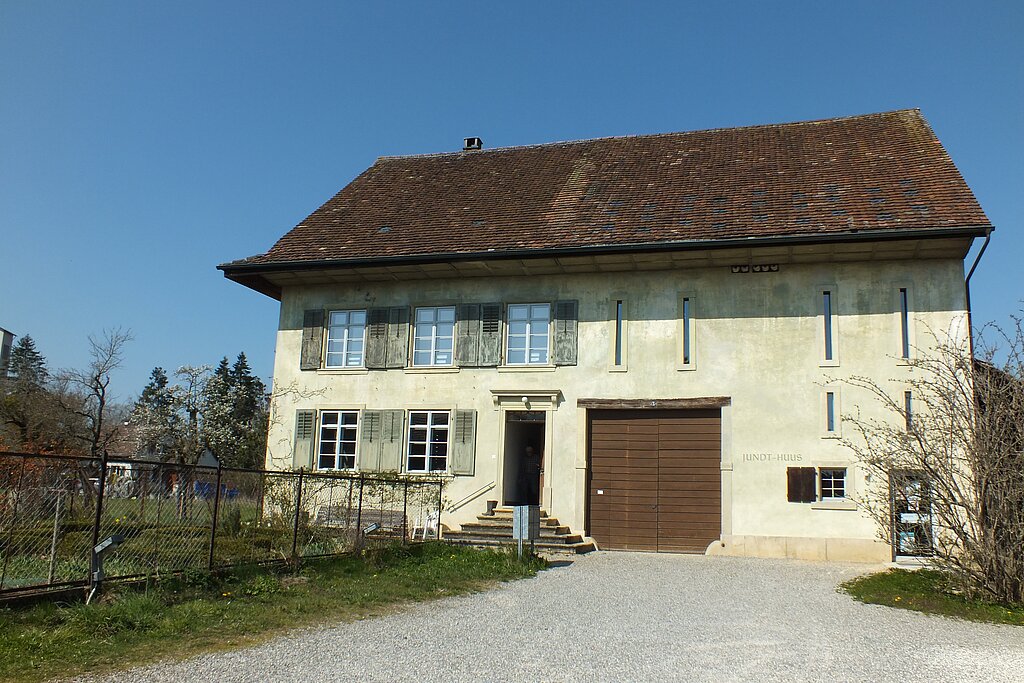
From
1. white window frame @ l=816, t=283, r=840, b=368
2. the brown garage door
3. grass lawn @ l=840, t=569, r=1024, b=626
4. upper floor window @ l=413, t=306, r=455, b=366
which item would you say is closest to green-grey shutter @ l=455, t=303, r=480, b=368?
upper floor window @ l=413, t=306, r=455, b=366

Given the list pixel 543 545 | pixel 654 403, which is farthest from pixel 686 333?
pixel 543 545

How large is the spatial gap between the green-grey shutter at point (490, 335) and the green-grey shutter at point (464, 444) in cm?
123

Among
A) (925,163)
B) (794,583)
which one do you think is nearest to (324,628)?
(794,583)

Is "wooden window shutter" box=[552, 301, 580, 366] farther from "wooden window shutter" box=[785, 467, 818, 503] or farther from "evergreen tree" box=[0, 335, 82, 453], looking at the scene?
"evergreen tree" box=[0, 335, 82, 453]

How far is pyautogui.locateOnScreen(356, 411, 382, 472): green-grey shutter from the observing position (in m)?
19.1

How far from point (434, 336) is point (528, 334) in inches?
88.1

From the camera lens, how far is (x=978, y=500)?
1095cm

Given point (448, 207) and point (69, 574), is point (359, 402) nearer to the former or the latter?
point (448, 207)

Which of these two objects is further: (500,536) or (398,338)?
(398,338)

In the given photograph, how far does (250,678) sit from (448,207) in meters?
15.8

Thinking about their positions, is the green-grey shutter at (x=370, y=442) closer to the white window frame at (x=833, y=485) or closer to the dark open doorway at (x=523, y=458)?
the dark open doorway at (x=523, y=458)

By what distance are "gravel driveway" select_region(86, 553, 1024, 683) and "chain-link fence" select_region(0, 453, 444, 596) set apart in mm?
2125

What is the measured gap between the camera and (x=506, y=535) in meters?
16.9

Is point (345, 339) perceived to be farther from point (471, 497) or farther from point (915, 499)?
point (915, 499)
